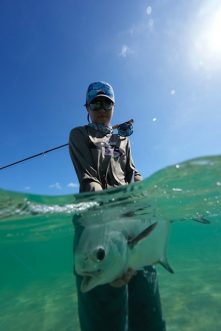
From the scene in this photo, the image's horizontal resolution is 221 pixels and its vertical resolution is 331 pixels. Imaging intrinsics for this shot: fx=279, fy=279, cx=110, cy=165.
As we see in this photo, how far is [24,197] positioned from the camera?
812cm

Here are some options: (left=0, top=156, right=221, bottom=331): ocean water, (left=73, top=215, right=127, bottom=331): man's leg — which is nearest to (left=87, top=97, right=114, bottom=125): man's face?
(left=0, top=156, right=221, bottom=331): ocean water

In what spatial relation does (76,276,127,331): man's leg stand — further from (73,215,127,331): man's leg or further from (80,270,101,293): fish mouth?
(80,270,101,293): fish mouth

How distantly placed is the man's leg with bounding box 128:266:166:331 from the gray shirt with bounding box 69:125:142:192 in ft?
5.48

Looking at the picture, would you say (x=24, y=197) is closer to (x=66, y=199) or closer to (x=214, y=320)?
(x=66, y=199)

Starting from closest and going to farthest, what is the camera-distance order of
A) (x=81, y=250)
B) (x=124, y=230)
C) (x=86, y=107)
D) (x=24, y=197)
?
1. (x=81, y=250)
2. (x=124, y=230)
3. (x=86, y=107)
4. (x=24, y=197)

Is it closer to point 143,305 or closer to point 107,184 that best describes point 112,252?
point 107,184

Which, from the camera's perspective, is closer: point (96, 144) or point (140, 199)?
point (96, 144)

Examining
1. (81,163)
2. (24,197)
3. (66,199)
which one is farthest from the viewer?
(66,199)

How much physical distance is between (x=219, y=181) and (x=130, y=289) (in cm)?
691

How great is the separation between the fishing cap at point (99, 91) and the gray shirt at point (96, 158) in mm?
571

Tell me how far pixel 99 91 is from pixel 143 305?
3.84 m

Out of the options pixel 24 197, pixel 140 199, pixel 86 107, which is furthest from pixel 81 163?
pixel 140 199

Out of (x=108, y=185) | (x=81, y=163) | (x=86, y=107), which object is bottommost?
(x=108, y=185)

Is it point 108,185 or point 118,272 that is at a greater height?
point 108,185
